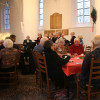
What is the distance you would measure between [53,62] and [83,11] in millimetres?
11152

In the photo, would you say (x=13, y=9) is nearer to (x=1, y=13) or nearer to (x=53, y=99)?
(x=1, y=13)

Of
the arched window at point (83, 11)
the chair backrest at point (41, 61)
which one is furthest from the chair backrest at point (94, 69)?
the arched window at point (83, 11)

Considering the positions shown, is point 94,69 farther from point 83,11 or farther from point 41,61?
point 83,11

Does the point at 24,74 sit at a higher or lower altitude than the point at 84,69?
lower

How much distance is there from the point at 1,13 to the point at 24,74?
14.6 m

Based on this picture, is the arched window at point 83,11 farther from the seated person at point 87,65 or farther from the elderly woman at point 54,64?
the seated person at point 87,65

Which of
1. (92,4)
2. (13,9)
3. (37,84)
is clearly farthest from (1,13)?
(37,84)

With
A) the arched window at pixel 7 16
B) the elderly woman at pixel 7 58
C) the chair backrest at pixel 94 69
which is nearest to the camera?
the chair backrest at pixel 94 69

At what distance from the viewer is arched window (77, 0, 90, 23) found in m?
13.9

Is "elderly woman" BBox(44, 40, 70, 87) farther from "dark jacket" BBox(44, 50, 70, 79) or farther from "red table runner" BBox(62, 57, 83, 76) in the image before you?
"red table runner" BBox(62, 57, 83, 76)

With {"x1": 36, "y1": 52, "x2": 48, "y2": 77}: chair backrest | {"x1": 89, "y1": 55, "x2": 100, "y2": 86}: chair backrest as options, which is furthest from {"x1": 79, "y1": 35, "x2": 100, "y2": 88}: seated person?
{"x1": 36, "y1": 52, "x2": 48, "y2": 77}: chair backrest

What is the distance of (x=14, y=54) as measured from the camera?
16.1 ft

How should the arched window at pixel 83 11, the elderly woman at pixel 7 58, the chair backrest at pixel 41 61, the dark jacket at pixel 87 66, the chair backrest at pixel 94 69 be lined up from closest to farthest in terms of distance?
1. the chair backrest at pixel 94 69
2. the dark jacket at pixel 87 66
3. the chair backrest at pixel 41 61
4. the elderly woman at pixel 7 58
5. the arched window at pixel 83 11

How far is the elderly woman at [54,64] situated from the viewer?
3.83 meters
